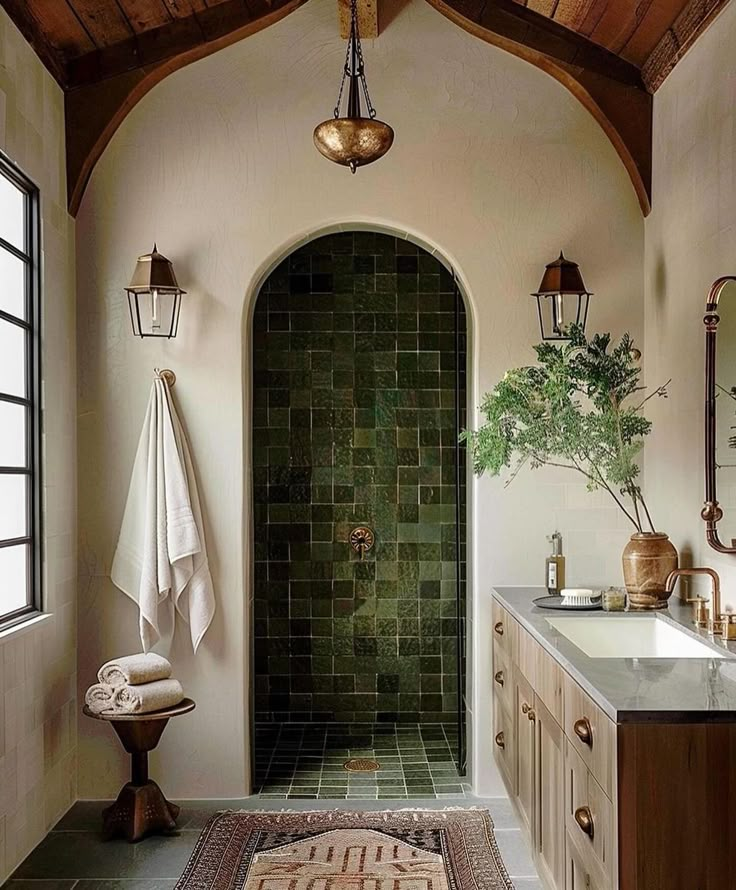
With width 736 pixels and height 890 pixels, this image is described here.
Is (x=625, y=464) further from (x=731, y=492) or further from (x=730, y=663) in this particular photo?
(x=730, y=663)

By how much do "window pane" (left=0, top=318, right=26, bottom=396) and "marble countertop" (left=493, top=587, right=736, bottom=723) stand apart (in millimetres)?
1987

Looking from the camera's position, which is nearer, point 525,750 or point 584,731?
point 584,731

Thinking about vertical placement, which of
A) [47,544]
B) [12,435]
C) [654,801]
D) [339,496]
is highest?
[12,435]

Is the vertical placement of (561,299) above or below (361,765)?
above

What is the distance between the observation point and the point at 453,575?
216 inches

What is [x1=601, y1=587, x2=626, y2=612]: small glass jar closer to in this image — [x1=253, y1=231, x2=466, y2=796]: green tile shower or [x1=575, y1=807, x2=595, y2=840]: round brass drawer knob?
[x1=575, y1=807, x2=595, y2=840]: round brass drawer knob

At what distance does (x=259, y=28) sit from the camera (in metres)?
4.26

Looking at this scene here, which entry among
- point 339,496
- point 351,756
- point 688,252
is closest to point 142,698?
point 351,756

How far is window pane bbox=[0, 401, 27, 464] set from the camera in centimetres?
361

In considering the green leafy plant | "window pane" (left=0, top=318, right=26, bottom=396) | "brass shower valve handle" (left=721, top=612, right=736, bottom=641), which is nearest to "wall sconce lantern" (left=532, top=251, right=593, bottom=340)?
the green leafy plant

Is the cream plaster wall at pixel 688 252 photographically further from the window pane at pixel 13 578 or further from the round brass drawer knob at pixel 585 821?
the window pane at pixel 13 578

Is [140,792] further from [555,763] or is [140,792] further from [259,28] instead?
[259,28]

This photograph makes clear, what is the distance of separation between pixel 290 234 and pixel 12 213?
3.62 feet

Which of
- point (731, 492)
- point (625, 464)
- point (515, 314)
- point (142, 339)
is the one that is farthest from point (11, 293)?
point (731, 492)
